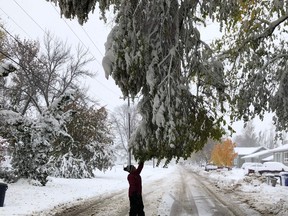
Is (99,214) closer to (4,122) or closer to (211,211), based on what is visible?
(211,211)

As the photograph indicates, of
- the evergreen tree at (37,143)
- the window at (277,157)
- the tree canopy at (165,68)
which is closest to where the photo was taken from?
the tree canopy at (165,68)

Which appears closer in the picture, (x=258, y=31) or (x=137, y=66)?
(x=137, y=66)

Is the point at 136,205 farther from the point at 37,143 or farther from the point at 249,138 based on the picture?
the point at 249,138

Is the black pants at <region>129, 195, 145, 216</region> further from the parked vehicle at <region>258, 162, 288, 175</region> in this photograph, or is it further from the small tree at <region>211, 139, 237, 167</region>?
the small tree at <region>211, 139, 237, 167</region>

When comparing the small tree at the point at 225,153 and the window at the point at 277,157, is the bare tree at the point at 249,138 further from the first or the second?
the window at the point at 277,157

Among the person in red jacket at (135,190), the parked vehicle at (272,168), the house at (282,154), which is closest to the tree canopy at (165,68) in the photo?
the person in red jacket at (135,190)

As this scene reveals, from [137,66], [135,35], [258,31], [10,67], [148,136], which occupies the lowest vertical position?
[148,136]

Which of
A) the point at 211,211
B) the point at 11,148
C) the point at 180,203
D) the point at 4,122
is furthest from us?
the point at 11,148

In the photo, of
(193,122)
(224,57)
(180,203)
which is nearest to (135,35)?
(193,122)

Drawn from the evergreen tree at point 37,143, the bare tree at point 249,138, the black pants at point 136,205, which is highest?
the bare tree at point 249,138

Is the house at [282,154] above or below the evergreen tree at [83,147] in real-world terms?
above

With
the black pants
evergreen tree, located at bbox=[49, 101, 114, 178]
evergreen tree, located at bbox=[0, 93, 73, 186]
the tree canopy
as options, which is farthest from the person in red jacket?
evergreen tree, located at bbox=[49, 101, 114, 178]

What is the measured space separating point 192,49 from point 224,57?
4.94m

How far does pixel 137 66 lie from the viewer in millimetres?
7637
